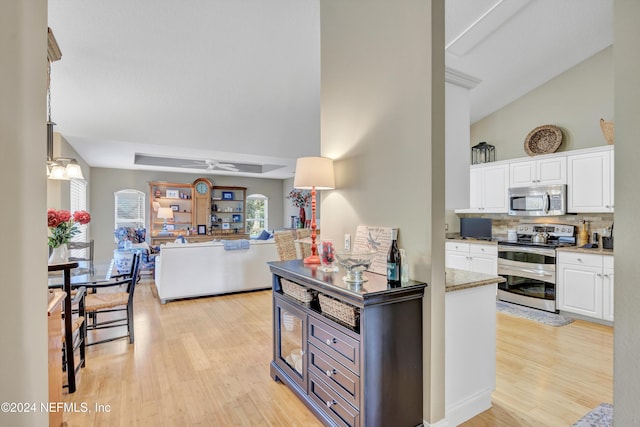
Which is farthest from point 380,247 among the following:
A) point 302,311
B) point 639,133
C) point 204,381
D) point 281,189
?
point 281,189

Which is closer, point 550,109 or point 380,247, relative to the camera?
point 380,247

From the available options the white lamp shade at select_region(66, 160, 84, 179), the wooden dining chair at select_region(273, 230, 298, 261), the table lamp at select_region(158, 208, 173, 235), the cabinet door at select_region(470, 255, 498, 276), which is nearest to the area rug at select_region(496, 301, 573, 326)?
the cabinet door at select_region(470, 255, 498, 276)

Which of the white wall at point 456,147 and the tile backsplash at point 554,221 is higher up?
the white wall at point 456,147

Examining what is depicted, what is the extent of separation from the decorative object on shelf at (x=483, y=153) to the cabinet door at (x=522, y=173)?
0.63 meters

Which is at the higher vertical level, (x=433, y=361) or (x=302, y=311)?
(x=302, y=311)

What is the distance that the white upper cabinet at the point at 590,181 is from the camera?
3930 mm

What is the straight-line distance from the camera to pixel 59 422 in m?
1.90

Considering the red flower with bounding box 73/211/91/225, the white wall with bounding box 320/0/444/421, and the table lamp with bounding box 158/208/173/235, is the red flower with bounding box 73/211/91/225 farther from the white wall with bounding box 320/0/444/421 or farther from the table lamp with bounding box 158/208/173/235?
the table lamp with bounding box 158/208/173/235

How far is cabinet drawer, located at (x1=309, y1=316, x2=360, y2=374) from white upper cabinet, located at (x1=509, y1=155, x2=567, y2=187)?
424 centimetres

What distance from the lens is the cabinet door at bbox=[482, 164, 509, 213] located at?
5.09 meters

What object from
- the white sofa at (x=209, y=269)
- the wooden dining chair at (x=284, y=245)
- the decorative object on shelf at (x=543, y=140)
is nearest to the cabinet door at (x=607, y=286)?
the decorative object on shelf at (x=543, y=140)

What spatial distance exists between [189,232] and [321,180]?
24.3 ft

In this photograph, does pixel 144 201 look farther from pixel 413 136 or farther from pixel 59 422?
pixel 413 136

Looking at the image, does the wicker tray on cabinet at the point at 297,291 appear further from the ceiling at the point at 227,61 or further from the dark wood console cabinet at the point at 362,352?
the ceiling at the point at 227,61
